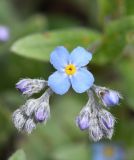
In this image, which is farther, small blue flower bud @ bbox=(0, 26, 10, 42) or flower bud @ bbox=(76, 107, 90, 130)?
small blue flower bud @ bbox=(0, 26, 10, 42)

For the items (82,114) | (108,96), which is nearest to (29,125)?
(82,114)

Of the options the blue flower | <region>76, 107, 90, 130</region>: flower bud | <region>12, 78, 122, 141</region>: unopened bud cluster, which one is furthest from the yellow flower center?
<region>76, 107, 90, 130</region>: flower bud

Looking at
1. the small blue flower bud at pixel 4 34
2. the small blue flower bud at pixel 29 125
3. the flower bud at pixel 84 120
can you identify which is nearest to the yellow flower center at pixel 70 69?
the flower bud at pixel 84 120

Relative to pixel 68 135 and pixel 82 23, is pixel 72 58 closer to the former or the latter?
pixel 68 135

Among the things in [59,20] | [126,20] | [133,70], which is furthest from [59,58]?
[59,20]

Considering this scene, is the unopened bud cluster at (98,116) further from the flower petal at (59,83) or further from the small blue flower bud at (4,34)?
the small blue flower bud at (4,34)

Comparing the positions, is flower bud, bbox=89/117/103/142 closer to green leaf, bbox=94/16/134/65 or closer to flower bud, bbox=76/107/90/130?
flower bud, bbox=76/107/90/130
